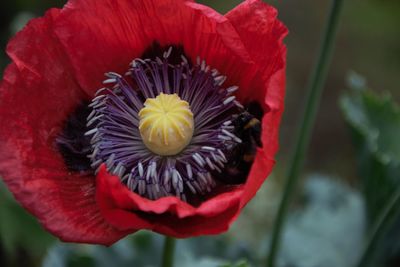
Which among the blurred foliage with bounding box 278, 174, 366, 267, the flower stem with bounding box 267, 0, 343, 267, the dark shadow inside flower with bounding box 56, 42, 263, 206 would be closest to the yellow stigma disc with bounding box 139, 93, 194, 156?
the dark shadow inside flower with bounding box 56, 42, 263, 206

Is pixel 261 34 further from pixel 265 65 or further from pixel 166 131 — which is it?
pixel 166 131

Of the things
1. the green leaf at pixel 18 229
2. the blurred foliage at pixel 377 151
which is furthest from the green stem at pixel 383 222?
the green leaf at pixel 18 229

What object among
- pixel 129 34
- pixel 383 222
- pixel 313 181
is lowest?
pixel 313 181

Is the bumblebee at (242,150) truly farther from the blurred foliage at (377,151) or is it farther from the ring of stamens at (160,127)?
the blurred foliage at (377,151)

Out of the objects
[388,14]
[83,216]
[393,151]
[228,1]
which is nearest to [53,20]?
[83,216]

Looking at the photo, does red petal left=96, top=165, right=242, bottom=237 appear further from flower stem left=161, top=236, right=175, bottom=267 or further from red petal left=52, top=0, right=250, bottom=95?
red petal left=52, top=0, right=250, bottom=95

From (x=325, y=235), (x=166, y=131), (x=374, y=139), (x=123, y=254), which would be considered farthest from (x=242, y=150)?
(x=325, y=235)
